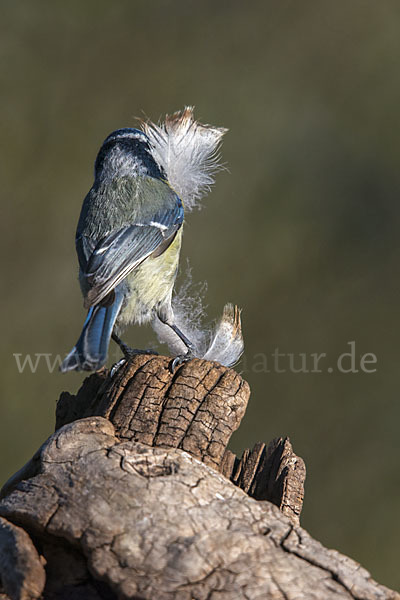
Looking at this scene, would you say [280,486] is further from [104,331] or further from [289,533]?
[104,331]

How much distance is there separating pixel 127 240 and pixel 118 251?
8 cm

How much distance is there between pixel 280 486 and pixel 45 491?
27.7 inches

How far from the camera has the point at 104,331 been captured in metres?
2.16

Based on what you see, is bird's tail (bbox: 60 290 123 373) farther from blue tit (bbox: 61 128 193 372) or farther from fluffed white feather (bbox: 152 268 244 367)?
fluffed white feather (bbox: 152 268 244 367)

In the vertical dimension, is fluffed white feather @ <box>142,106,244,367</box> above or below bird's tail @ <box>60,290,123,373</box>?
above

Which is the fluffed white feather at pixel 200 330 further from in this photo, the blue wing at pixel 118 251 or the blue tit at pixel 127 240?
the blue wing at pixel 118 251

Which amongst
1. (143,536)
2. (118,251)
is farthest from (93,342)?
(143,536)

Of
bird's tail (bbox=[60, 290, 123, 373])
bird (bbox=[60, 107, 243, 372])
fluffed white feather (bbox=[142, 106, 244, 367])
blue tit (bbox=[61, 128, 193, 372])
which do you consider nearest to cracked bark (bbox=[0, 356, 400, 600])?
bird's tail (bbox=[60, 290, 123, 373])

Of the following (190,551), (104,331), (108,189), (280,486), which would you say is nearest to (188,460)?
(190,551)

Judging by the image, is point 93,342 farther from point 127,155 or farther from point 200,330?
point 127,155

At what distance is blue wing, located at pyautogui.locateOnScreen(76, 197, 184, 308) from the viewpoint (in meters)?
2.29

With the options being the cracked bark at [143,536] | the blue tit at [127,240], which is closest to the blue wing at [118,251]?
the blue tit at [127,240]

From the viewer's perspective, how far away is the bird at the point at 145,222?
7.86 ft

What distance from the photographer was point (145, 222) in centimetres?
256
